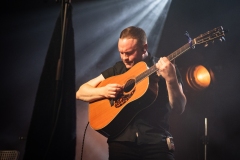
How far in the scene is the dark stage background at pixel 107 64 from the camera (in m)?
3.36

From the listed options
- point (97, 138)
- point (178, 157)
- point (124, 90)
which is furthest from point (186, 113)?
point (124, 90)

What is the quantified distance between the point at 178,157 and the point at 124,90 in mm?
1961

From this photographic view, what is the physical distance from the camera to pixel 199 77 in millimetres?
3768

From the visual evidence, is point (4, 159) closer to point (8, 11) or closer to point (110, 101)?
point (110, 101)

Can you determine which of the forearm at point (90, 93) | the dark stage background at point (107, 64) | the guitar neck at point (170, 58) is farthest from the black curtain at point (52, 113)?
the dark stage background at point (107, 64)

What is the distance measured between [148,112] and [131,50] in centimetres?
60

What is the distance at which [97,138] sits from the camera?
3691 mm

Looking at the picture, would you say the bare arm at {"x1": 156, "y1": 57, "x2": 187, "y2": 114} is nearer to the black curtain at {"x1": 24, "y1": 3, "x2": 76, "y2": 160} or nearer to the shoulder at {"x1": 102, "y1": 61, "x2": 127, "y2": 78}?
the shoulder at {"x1": 102, "y1": 61, "x2": 127, "y2": 78}

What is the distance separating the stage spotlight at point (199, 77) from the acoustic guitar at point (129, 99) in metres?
1.67

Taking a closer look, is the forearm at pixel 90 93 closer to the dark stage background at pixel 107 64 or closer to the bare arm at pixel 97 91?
the bare arm at pixel 97 91

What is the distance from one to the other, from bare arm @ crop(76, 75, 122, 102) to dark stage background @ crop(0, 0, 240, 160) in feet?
3.99

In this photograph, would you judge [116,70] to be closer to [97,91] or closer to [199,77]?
[97,91]

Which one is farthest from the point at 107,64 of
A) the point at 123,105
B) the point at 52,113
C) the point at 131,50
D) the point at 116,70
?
the point at 52,113

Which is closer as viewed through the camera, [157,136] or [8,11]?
[157,136]
